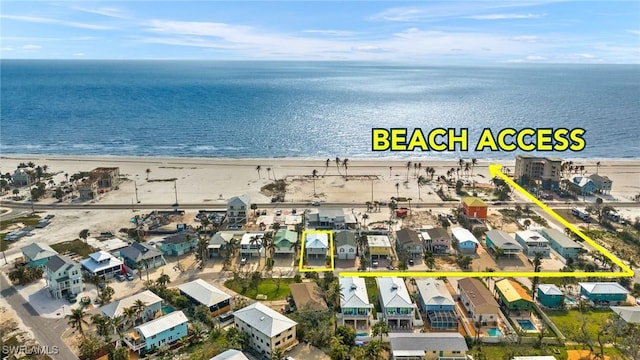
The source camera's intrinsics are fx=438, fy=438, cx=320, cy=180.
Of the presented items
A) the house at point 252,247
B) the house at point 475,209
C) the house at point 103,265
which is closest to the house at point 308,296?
the house at point 252,247

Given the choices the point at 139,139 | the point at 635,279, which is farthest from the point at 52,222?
the point at 635,279

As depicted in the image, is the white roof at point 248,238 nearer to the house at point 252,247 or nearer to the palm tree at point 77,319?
the house at point 252,247

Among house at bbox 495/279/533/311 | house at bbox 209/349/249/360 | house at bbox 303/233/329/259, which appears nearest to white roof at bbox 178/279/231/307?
house at bbox 209/349/249/360

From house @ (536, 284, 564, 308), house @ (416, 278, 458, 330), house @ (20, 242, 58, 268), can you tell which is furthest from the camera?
house @ (20, 242, 58, 268)

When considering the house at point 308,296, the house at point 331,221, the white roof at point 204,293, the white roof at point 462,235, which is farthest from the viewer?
the house at point 331,221

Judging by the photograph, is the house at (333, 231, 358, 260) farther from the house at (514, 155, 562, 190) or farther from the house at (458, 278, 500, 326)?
the house at (514, 155, 562, 190)

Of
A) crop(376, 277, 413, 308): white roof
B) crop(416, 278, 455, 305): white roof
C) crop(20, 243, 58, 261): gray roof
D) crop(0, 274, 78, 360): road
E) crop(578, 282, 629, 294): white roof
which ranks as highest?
crop(20, 243, 58, 261): gray roof

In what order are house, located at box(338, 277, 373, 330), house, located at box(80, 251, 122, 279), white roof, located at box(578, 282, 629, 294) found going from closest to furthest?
house, located at box(338, 277, 373, 330) → white roof, located at box(578, 282, 629, 294) → house, located at box(80, 251, 122, 279)
